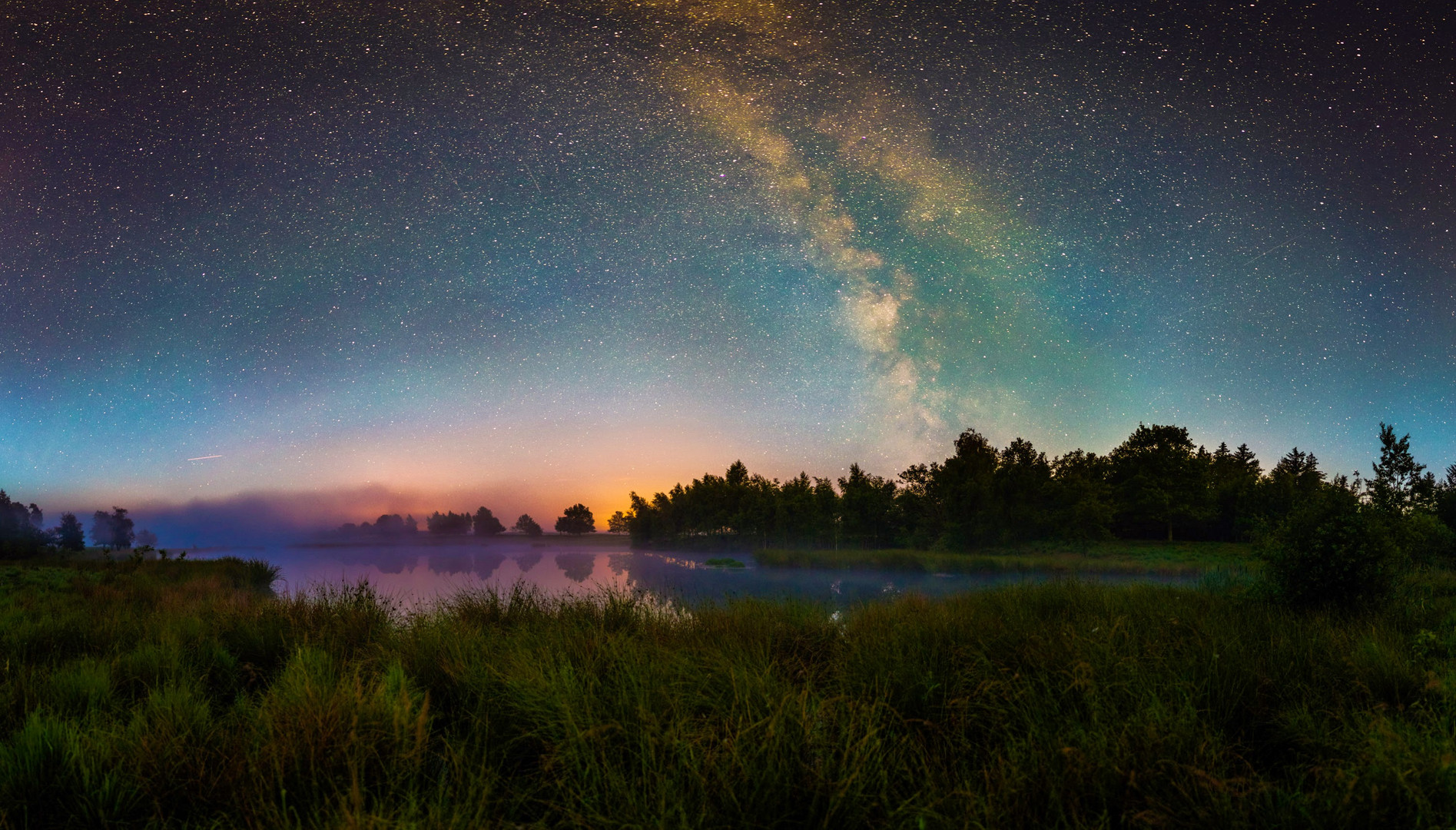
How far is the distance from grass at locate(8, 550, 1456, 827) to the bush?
125cm

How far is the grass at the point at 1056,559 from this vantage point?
107ft

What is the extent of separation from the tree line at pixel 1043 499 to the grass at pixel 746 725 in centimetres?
4489

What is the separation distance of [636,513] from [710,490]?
3375 cm

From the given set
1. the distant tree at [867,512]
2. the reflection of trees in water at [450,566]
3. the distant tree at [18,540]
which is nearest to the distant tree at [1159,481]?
the distant tree at [867,512]

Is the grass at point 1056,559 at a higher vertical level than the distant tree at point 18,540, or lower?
lower

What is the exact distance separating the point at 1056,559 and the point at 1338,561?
111 ft

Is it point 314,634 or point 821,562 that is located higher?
point 314,634

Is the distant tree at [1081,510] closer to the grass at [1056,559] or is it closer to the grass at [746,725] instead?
the grass at [1056,559]

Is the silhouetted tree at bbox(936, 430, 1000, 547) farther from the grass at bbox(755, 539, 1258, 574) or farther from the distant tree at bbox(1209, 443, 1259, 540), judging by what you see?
the distant tree at bbox(1209, 443, 1259, 540)

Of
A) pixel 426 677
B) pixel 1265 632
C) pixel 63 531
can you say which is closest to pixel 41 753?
pixel 426 677

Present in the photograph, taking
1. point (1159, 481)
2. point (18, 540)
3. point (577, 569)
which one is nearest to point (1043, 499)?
point (1159, 481)

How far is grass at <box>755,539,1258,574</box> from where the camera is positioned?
32.8m

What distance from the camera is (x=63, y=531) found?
127 feet

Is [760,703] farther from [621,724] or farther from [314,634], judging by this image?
[314,634]
